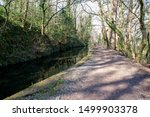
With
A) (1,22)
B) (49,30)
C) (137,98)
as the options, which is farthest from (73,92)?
(49,30)

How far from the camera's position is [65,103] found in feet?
28.5

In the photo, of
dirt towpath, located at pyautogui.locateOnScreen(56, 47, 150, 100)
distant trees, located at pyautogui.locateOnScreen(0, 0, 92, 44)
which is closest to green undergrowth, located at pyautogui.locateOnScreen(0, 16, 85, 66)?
distant trees, located at pyautogui.locateOnScreen(0, 0, 92, 44)

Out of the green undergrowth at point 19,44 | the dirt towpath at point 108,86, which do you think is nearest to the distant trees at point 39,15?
the green undergrowth at point 19,44

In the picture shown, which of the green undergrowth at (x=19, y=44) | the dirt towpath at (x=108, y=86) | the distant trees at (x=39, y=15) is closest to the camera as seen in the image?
the dirt towpath at (x=108, y=86)

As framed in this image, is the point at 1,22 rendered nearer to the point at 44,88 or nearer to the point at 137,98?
the point at 44,88

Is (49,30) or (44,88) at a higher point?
(49,30)

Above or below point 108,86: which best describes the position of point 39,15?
above

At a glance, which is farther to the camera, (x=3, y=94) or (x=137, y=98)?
(x=3, y=94)

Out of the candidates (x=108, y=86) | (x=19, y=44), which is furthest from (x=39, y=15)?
(x=108, y=86)

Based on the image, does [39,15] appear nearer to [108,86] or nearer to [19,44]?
[19,44]

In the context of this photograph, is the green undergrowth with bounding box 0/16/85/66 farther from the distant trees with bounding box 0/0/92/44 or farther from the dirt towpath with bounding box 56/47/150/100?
the dirt towpath with bounding box 56/47/150/100

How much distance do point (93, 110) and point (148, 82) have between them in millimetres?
5556

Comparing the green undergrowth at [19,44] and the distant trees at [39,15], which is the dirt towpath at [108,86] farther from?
the distant trees at [39,15]

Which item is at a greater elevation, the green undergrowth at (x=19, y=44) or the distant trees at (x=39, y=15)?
the distant trees at (x=39, y=15)
